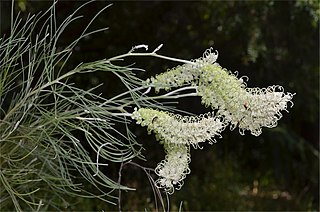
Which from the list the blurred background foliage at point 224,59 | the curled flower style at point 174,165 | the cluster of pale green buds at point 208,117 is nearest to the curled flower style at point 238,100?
the cluster of pale green buds at point 208,117

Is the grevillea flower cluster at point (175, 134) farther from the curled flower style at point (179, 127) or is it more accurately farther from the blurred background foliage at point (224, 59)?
the blurred background foliage at point (224, 59)

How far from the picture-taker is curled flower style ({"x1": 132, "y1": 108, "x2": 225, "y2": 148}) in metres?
1.22

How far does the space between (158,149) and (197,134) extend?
2.37 metres

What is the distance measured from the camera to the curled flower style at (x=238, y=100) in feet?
3.93

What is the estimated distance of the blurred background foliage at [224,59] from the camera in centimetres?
290

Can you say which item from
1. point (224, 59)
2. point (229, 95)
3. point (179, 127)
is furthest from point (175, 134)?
point (224, 59)

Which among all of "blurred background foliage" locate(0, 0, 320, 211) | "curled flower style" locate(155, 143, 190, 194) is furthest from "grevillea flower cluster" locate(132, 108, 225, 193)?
"blurred background foliage" locate(0, 0, 320, 211)

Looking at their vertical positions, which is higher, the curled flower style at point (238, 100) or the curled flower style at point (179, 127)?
the curled flower style at point (238, 100)

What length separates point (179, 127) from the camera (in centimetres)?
Answer: 124

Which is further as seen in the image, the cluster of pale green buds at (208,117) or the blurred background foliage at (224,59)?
the blurred background foliage at (224,59)

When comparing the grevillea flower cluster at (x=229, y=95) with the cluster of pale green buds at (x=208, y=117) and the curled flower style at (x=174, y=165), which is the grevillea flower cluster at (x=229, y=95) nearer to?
the cluster of pale green buds at (x=208, y=117)

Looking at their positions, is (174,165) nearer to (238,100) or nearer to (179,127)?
(179,127)

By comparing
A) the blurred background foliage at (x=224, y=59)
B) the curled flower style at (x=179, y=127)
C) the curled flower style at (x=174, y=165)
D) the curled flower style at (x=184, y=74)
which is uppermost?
the curled flower style at (x=184, y=74)

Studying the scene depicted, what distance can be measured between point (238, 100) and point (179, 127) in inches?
5.7
